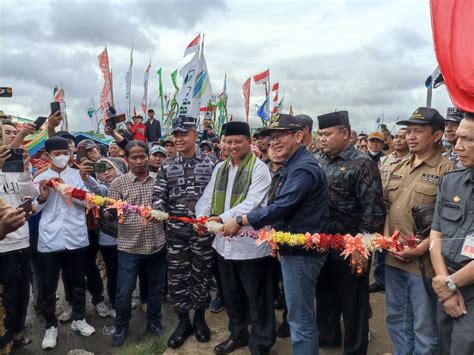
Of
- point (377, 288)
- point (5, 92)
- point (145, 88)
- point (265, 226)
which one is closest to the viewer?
point (265, 226)

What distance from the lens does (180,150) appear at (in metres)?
3.92

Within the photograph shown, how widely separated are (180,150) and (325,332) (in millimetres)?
2697

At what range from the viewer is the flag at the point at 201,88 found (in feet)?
23.7

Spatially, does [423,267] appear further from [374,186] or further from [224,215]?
[224,215]

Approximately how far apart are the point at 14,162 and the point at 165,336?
2.68 meters

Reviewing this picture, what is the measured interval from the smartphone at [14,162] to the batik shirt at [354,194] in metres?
3.33

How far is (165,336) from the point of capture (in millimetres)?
4055

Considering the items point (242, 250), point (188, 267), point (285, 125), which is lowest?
point (188, 267)

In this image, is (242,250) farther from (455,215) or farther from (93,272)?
(93,272)

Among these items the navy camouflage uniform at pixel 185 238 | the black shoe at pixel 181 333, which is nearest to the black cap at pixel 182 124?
the navy camouflage uniform at pixel 185 238

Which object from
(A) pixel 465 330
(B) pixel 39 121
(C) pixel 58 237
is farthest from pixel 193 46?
(A) pixel 465 330

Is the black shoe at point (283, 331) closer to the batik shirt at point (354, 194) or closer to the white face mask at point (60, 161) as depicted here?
the batik shirt at point (354, 194)

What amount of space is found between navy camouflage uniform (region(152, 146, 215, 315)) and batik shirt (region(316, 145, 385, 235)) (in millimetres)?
1456

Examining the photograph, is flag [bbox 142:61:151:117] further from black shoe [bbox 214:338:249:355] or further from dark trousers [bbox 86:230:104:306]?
black shoe [bbox 214:338:249:355]
